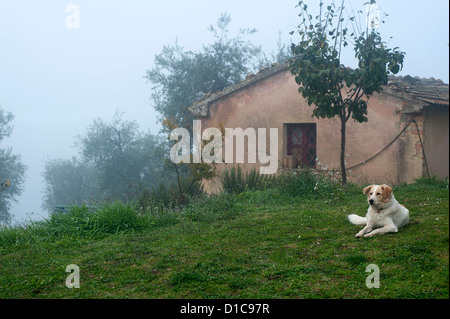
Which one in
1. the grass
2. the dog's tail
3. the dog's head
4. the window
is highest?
the window

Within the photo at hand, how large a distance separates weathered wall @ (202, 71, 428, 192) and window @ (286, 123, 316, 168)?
310 mm

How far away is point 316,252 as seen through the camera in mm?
5887

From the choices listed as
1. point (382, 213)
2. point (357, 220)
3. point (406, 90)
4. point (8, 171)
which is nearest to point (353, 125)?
point (406, 90)

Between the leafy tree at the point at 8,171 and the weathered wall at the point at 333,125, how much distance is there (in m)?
17.5

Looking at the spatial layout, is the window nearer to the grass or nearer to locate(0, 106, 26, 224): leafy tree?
the grass

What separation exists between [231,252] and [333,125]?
9010mm

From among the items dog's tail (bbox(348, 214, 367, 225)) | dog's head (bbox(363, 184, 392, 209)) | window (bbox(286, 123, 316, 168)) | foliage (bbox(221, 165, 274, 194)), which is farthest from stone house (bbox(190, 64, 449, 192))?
dog's head (bbox(363, 184, 392, 209))

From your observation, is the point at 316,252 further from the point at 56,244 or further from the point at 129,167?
the point at 129,167

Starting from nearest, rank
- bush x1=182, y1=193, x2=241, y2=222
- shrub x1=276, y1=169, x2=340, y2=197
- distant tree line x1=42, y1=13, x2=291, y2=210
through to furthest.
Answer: bush x1=182, y1=193, x2=241, y2=222
shrub x1=276, y1=169, x2=340, y2=197
distant tree line x1=42, y1=13, x2=291, y2=210

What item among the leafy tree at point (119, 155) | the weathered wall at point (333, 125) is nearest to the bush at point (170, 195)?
the weathered wall at point (333, 125)

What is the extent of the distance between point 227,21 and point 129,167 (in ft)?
34.6

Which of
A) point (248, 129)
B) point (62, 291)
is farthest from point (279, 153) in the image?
point (62, 291)

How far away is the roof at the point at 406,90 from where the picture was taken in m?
12.7

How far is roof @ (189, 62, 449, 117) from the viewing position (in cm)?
1266
